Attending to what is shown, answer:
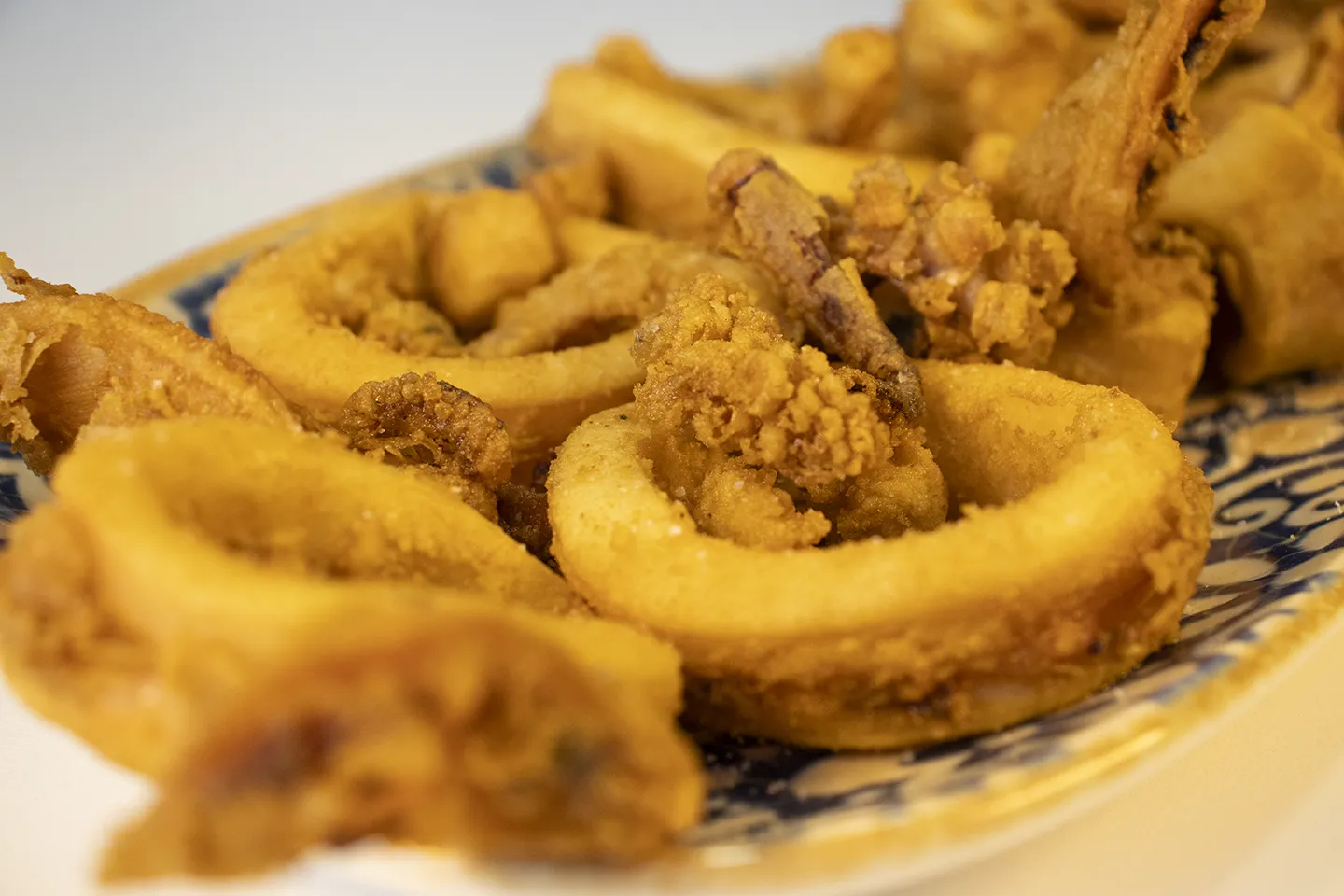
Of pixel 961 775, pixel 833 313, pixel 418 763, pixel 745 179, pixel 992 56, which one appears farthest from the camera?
pixel 992 56

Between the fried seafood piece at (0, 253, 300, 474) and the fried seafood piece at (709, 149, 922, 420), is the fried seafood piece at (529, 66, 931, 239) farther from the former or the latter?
the fried seafood piece at (0, 253, 300, 474)

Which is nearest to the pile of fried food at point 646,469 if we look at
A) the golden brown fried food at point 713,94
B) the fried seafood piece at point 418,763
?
the fried seafood piece at point 418,763

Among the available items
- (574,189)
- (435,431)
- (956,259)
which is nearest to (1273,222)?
(956,259)

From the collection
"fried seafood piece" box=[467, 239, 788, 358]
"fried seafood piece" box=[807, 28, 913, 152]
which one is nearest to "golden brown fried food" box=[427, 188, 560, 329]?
"fried seafood piece" box=[467, 239, 788, 358]

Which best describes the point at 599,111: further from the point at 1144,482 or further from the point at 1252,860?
the point at 1252,860

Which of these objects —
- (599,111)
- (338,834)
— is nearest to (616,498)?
(338,834)

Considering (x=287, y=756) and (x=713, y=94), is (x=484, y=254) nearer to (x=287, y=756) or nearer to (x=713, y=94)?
(x=713, y=94)
